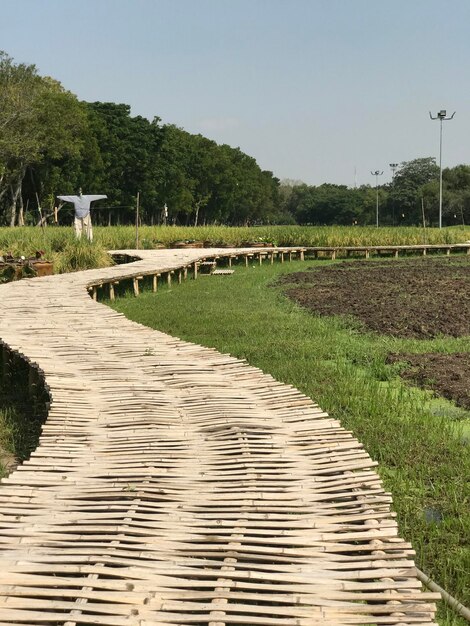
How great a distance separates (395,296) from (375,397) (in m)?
7.93

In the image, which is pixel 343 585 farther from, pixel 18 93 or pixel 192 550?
pixel 18 93

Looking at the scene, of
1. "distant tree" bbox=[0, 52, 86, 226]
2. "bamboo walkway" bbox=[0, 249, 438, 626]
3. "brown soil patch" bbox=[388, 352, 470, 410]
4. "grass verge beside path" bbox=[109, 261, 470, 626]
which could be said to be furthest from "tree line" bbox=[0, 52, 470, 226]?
"bamboo walkway" bbox=[0, 249, 438, 626]

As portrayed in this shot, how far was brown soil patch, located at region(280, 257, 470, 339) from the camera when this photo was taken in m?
10.6

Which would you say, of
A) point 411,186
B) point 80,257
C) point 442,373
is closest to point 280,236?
point 80,257

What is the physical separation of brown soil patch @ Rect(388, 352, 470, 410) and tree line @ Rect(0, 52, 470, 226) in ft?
47.8

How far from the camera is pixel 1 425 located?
21.4ft

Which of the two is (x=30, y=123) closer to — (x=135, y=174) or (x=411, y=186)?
(x=135, y=174)

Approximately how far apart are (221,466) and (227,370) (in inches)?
92.4

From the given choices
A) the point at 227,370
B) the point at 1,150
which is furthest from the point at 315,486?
the point at 1,150

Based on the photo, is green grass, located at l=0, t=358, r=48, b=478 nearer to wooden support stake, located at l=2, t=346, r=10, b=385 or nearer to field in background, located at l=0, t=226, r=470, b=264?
wooden support stake, located at l=2, t=346, r=10, b=385

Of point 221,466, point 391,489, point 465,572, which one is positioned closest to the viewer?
point 465,572

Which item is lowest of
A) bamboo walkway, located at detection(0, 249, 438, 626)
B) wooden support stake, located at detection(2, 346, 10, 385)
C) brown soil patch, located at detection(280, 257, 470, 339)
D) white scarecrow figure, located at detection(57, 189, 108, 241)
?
wooden support stake, located at detection(2, 346, 10, 385)

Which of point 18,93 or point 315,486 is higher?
point 18,93

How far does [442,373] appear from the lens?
24.5 ft
